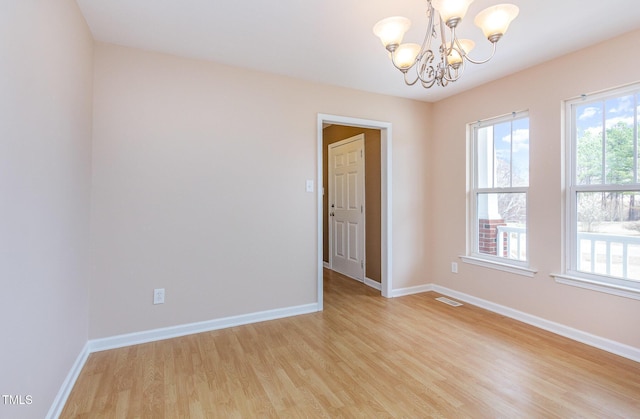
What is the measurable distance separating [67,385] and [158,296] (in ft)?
2.76

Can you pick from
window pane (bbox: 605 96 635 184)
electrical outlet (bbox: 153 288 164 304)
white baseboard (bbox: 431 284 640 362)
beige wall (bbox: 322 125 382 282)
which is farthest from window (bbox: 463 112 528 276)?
electrical outlet (bbox: 153 288 164 304)

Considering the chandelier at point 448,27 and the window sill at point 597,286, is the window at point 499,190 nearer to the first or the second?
the window sill at point 597,286

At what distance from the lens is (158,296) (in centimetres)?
265

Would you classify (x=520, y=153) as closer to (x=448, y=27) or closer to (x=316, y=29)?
(x=448, y=27)

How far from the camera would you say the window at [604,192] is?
2375mm

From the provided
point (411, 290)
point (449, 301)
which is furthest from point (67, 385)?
point (449, 301)

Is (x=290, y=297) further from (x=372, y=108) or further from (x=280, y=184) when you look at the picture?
(x=372, y=108)

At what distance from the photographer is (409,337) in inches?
106

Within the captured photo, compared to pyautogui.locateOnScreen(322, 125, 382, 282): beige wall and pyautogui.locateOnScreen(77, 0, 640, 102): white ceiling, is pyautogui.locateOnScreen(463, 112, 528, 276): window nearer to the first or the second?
pyautogui.locateOnScreen(77, 0, 640, 102): white ceiling

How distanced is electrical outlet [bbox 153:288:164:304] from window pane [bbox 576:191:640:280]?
353 centimetres

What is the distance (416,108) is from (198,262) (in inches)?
122

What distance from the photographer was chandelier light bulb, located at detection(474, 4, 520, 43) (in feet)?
5.16

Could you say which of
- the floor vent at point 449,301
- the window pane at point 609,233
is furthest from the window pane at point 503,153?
the floor vent at point 449,301

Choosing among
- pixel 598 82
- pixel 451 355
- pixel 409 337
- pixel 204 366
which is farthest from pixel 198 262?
pixel 598 82
